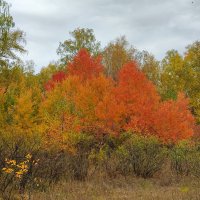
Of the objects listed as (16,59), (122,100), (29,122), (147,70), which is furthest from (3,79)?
(147,70)

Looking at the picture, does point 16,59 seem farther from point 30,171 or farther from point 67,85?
point 30,171

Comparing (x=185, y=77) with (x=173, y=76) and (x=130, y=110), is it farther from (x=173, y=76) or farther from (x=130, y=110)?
(x=130, y=110)

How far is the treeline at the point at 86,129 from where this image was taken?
15.0 metres

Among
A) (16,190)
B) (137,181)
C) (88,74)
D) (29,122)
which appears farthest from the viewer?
(88,74)

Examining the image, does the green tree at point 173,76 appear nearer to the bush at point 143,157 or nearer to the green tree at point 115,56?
the green tree at point 115,56

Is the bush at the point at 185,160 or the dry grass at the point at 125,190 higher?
the bush at the point at 185,160

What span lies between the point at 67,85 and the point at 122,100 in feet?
17.8

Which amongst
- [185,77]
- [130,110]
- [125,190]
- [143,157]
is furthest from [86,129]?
[185,77]

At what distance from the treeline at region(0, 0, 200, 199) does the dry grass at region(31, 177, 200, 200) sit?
2.58ft

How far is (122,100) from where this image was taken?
25.3 meters

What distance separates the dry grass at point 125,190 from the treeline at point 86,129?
0.79 metres

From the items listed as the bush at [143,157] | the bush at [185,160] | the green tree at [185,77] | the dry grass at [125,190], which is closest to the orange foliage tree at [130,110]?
the bush at [185,160]

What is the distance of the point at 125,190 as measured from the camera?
49.3 ft

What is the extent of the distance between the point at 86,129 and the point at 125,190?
1004 centimetres
